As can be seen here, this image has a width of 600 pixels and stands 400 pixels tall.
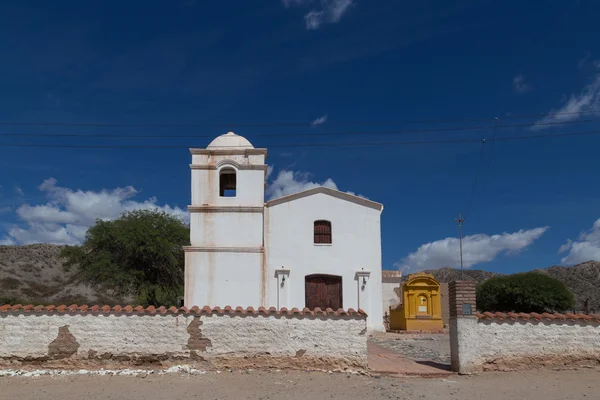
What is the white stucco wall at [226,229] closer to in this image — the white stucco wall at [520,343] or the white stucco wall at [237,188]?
the white stucco wall at [237,188]

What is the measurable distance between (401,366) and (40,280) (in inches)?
1959

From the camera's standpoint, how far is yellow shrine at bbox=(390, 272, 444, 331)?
2400cm

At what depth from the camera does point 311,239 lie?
21672 millimetres

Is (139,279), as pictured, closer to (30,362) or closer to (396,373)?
(30,362)

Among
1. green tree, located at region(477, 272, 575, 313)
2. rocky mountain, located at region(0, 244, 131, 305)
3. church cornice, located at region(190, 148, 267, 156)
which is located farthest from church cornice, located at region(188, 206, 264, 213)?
rocky mountain, located at region(0, 244, 131, 305)

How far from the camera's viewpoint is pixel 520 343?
463 inches

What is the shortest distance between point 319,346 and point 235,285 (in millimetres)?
9993

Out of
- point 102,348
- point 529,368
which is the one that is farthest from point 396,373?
point 102,348

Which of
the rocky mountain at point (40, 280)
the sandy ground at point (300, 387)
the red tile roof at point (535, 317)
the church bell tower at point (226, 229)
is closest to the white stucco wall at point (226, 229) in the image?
the church bell tower at point (226, 229)

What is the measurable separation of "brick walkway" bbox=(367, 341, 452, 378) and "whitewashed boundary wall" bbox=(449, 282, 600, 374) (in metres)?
0.59

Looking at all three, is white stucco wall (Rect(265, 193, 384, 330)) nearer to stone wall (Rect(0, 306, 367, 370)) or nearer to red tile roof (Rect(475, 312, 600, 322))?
stone wall (Rect(0, 306, 367, 370))

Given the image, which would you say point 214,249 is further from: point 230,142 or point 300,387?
point 300,387

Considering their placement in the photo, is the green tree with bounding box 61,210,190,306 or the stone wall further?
the green tree with bounding box 61,210,190,306

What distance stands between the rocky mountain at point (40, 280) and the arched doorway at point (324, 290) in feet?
84.8
